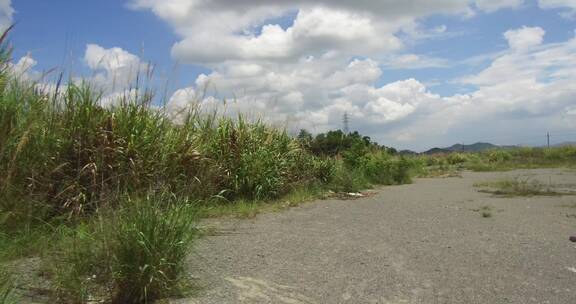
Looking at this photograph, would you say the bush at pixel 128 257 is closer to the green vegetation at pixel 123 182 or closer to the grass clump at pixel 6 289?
the green vegetation at pixel 123 182

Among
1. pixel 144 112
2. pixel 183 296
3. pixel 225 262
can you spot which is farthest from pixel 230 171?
pixel 183 296

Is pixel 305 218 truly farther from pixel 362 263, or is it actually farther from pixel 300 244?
pixel 362 263

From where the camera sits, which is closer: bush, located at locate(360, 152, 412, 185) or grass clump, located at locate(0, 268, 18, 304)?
grass clump, located at locate(0, 268, 18, 304)

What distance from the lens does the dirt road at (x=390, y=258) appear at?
14.8 feet

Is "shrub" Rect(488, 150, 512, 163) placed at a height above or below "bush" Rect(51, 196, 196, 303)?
above

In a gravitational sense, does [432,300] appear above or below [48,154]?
below

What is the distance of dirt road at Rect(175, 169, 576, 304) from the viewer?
450cm

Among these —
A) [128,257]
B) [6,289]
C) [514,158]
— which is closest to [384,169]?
[128,257]

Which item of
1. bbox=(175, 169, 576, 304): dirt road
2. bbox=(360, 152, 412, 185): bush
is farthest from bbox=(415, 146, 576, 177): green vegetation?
bbox=(175, 169, 576, 304): dirt road

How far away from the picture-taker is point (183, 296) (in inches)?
158

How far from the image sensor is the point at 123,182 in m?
6.78

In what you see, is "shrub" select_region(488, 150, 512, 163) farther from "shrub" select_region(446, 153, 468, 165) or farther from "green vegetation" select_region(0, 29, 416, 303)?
"green vegetation" select_region(0, 29, 416, 303)

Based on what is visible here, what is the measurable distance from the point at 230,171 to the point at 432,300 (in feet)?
19.5

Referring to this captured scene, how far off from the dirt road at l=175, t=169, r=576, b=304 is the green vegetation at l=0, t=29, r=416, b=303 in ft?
1.95
